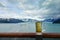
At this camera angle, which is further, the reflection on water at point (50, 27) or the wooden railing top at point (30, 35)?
the reflection on water at point (50, 27)

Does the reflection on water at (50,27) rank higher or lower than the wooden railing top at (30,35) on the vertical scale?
higher

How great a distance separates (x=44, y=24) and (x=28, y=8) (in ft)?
1.21

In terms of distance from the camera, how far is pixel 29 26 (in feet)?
5.64

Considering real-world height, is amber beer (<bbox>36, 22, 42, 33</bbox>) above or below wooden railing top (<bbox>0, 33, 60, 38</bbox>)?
above

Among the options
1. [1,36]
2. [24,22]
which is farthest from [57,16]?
[1,36]

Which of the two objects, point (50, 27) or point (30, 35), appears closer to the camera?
point (30, 35)

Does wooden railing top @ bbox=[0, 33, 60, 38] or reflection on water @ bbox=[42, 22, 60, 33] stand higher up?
reflection on water @ bbox=[42, 22, 60, 33]

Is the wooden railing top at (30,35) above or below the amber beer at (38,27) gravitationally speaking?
below

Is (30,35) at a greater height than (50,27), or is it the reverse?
(50,27)

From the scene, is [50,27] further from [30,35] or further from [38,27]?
A: [30,35]

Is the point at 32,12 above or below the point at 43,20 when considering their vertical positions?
above

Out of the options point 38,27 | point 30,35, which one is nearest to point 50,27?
point 38,27

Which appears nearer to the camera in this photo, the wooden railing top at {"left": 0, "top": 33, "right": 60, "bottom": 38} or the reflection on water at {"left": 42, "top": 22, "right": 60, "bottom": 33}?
the wooden railing top at {"left": 0, "top": 33, "right": 60, "bottom": 38}

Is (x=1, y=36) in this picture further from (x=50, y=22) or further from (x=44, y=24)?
(x=50, y=22)
